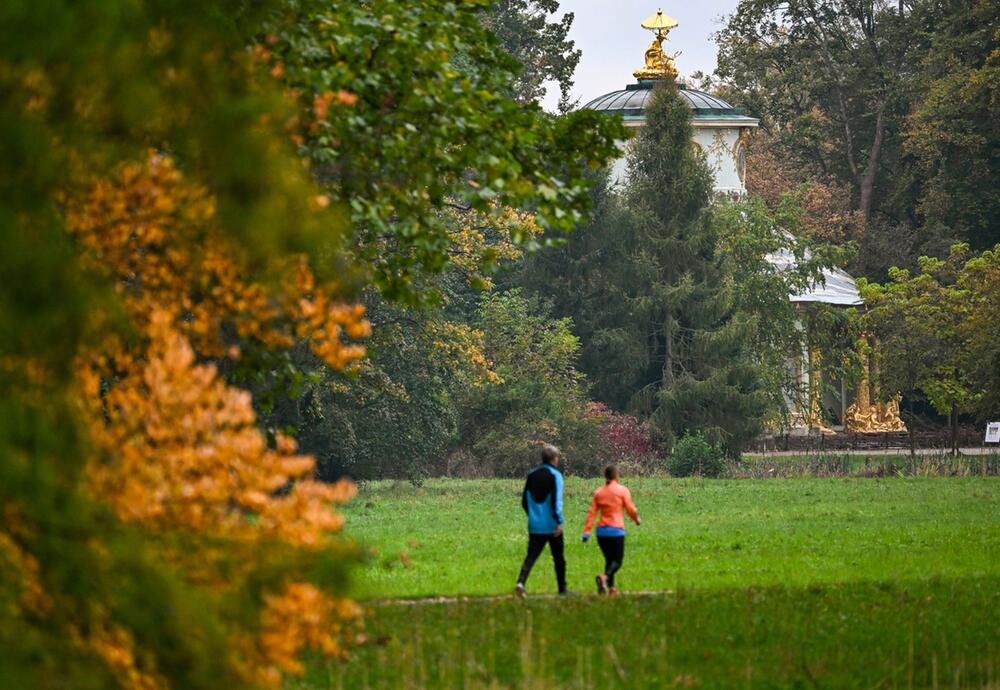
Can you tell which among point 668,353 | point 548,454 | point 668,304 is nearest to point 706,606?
point 548,454

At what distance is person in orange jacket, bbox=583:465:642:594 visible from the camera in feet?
62.2

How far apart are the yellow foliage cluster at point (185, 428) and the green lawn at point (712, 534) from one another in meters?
0.52

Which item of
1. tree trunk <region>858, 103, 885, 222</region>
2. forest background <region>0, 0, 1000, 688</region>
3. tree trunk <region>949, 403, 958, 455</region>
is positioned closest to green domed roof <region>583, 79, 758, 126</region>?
tree trunk <region>858, 103, 885, 222</region>

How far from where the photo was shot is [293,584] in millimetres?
7434

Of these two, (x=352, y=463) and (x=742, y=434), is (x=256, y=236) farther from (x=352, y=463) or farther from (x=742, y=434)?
(x=742, y=434)

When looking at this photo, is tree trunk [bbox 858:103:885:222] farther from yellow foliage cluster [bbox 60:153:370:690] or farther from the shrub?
yellow foliage cluster [bbox 60:153:370:690]

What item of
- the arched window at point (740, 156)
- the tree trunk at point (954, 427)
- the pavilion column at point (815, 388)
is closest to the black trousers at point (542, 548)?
the tree trunk at point (954, 427)

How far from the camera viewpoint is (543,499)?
18.5 metres

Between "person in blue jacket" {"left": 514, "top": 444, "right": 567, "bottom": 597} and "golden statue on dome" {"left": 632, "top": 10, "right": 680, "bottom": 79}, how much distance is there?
48.0 meters

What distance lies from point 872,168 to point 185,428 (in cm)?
6907

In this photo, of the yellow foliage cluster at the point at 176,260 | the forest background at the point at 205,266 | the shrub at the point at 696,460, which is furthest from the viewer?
the shrub at the point at 696,460

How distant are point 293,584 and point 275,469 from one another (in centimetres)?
74

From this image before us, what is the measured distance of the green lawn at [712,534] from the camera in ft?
74.6

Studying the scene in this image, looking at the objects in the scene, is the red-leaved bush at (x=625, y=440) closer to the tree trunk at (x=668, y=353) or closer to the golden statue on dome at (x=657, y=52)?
the tree trunk at (x=668, y=353)
